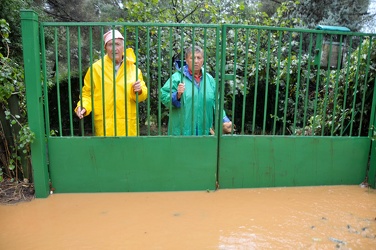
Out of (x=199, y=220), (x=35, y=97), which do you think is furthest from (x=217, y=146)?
(x=35, y=97)

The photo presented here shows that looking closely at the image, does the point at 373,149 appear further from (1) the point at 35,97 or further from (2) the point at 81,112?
(1) the point at 35,97

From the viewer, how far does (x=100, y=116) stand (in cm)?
347

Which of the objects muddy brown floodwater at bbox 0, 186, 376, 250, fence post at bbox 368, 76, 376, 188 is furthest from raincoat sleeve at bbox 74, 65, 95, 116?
fence post at bbox 368, 76, 376, 188

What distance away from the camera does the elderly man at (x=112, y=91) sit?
3.38m

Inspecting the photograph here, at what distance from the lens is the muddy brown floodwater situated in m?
2.50

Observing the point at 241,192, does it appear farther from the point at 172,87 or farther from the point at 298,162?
the point at 172,87

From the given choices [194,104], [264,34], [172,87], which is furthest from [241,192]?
[264,34]

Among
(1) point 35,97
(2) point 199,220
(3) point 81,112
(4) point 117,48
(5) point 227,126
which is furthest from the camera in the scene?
(5) point 227,126

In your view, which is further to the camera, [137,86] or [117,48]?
[117,48]

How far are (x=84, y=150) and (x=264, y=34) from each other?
4038 millimetres

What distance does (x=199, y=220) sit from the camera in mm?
2855

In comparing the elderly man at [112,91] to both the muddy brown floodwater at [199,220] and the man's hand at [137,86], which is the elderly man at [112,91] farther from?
the muddy brown floodwater at [199,220]

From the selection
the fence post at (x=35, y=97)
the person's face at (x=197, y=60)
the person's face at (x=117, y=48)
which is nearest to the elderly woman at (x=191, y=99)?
the person's face at (x=197, y=60)

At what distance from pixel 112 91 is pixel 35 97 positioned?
28.4 inches
